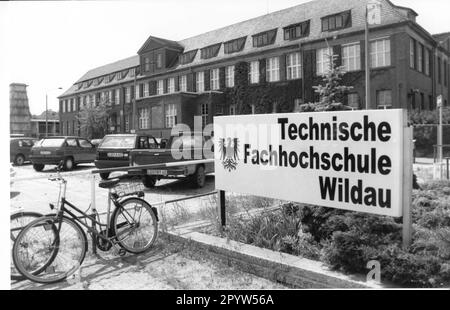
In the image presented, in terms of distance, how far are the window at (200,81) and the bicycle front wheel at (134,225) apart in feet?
125

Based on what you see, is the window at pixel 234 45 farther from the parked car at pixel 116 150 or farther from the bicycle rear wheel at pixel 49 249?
the bicycle rear wheel at pixel 49 249

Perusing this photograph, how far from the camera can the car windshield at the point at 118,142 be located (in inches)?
516

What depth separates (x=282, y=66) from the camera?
34281 mm

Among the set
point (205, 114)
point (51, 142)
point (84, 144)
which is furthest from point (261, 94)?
point (51, 142)

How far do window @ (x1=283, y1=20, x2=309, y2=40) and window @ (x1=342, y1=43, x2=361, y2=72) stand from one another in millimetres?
4276

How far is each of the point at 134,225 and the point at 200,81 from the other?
38906mm

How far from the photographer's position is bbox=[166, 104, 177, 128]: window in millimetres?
41562

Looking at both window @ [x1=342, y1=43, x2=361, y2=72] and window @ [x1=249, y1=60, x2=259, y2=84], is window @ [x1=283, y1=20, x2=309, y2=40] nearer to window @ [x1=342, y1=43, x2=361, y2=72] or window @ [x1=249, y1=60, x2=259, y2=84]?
window @ [x1=249, y1=60, x2=259, y2=84]

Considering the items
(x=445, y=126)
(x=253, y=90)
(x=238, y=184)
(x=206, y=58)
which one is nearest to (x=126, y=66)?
(x=206, y=58)

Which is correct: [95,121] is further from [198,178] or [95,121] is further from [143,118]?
[198,178]

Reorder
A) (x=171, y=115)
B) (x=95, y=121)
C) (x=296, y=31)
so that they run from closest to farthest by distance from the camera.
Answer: (x=296, y=31)
(x=171, y=115)
(x=95, y=121)

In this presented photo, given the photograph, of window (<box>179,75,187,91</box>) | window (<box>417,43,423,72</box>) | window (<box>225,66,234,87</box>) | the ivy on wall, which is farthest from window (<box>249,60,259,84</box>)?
window (<box>417,43,423,72</box>)
